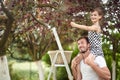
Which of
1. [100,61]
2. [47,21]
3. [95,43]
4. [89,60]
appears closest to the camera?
[89,60]

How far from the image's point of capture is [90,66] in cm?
414

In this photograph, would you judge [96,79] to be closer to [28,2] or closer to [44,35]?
[28,2]

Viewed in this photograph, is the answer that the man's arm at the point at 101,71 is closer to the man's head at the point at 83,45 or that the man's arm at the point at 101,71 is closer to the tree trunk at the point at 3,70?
the man's head at the point at 83,45

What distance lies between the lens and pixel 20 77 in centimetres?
1109

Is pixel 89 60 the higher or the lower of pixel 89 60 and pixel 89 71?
the higher

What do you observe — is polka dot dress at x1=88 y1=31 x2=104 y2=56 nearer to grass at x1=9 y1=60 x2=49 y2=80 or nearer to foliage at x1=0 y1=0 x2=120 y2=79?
foliage at x1=0 y1=0 x2=120 y2=79

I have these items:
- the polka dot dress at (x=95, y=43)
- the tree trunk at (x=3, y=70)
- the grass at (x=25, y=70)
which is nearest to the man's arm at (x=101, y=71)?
the polka dot dress at (x=95, y=43)

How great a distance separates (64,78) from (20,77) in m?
1.33

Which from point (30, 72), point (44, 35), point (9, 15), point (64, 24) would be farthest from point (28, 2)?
point (30, 72)

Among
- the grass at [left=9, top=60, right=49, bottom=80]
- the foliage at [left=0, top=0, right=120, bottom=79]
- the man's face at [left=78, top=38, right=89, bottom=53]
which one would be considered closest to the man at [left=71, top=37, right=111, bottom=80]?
the man's face at [left=78, top=38, right=89, bottom=53]

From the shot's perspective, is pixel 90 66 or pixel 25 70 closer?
pixel 90 66

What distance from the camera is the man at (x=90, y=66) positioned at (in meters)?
4.13

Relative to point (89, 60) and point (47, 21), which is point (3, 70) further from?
point (47, 21)

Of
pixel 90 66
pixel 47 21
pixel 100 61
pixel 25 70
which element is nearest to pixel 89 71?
pixel 90 66
